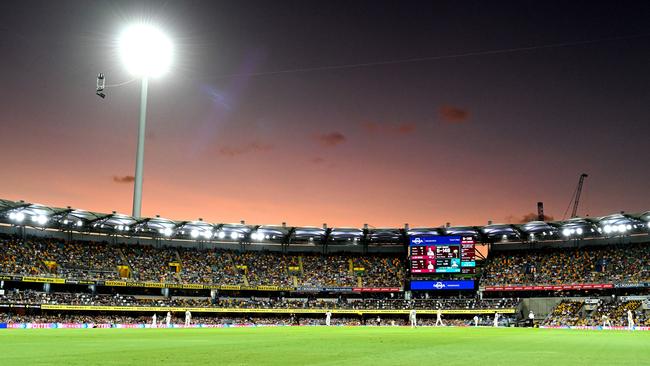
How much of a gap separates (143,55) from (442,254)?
5576cm

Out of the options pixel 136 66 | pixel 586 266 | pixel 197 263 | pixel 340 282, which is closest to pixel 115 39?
pixel 136 66

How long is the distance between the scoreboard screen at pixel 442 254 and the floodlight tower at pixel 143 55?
46049mm

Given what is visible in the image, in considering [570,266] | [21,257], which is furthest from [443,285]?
[21,257]

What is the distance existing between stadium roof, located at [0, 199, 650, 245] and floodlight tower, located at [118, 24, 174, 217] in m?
13.0

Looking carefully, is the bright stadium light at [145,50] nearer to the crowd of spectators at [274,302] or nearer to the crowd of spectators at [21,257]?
the crowd of spectators at [21,257]

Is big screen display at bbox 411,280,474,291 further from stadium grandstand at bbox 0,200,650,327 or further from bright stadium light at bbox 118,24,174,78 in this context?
bright stadium light at bbox 118,24,174,78

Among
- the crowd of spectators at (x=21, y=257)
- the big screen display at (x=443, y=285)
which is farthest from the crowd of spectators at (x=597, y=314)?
the crowd of spectators at (x=21, y=257)

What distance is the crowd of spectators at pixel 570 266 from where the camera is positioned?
8381 centimetres

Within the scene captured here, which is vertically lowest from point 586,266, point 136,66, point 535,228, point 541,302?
point 541,302

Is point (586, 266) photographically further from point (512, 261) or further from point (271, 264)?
point (271, 264)

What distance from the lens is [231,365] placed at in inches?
619

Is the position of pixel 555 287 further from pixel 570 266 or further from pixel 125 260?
pixel 125 260

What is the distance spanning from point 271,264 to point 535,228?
1870 inches

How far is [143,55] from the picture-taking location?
226 ft
